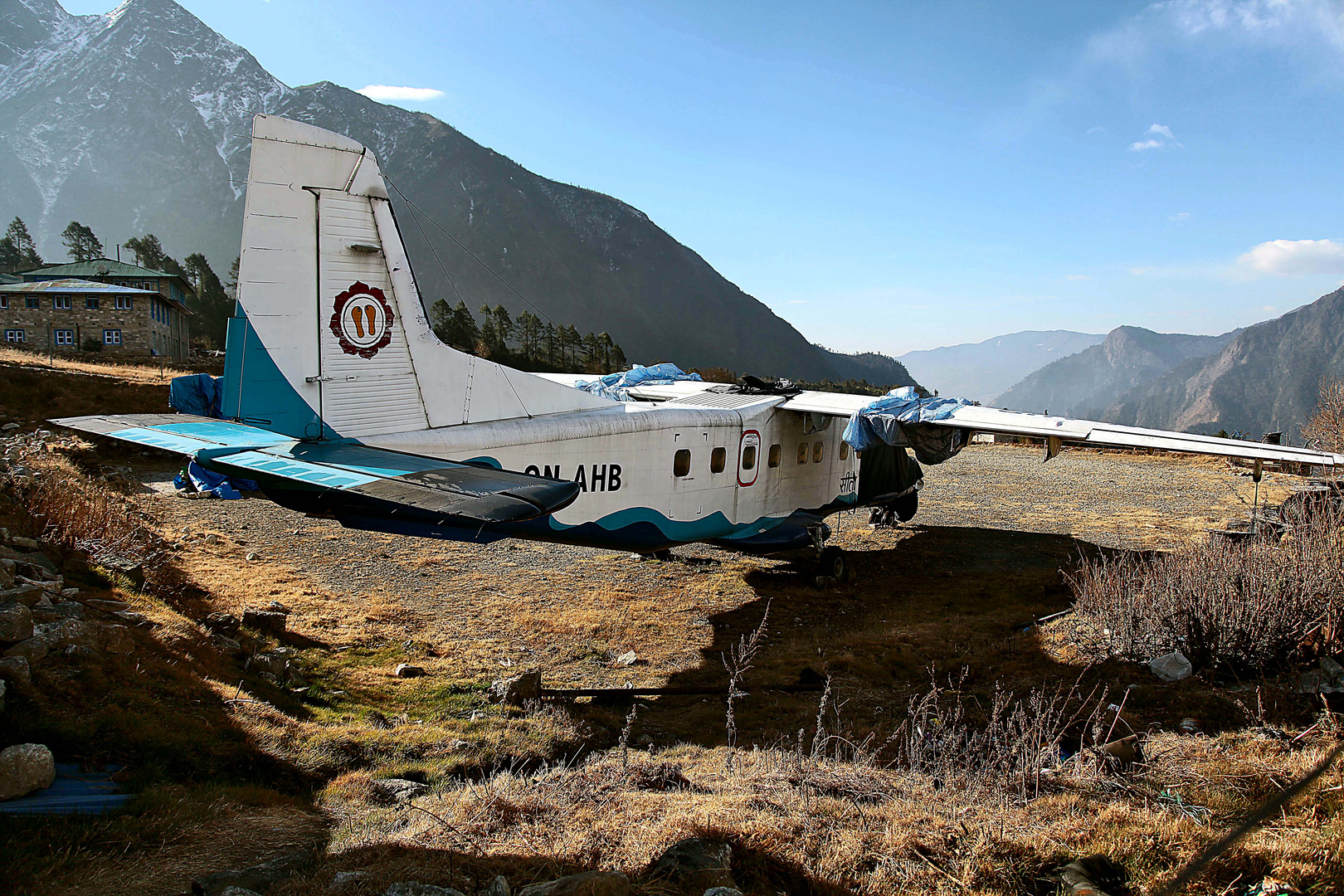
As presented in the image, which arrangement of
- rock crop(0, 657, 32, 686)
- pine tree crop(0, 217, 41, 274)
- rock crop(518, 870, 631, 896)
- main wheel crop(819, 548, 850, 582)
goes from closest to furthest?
1. rock crop(518, 870, 631, 896)
2. rock crop(0, 657, 32, 686)
3. main wheel crop(819, 548, 850, 582)
4. pine tree crop(0, 217, 41, 274)

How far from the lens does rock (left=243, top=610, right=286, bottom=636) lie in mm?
8727

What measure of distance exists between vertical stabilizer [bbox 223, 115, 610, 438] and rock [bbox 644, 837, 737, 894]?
6.41m

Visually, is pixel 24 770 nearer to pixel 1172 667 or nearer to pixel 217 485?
pixel 217 485

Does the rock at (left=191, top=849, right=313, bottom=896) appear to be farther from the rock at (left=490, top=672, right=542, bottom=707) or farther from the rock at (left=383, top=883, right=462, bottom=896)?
the rock at (left=490, top=672, right=542, bottom=707)

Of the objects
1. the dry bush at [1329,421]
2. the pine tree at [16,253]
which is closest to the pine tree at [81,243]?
the pine tree at [16,253]

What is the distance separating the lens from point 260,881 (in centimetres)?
360

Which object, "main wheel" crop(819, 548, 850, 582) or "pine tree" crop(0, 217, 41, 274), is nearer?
"main wheel" crop(819, 548, 850, 582)

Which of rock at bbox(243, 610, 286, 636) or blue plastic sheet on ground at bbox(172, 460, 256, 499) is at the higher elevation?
blue plastic sheet on ground at bbox(172, 460, 256, 499)

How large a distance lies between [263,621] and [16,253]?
354 feet

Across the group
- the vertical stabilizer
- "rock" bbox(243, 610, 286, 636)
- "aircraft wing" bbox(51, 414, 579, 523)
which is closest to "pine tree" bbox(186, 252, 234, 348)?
"rock" bbox(243, 610, 286, 636)

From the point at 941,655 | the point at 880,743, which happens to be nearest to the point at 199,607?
the point at 880,743

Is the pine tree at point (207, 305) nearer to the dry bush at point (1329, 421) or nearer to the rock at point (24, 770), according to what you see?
the rock at point (24, 770)

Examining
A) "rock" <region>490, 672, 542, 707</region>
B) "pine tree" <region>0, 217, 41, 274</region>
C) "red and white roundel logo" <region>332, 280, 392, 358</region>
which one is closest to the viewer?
"rock" <region>490, 672, 542, 707</region>

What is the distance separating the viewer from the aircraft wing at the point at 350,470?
5066 millimetres
